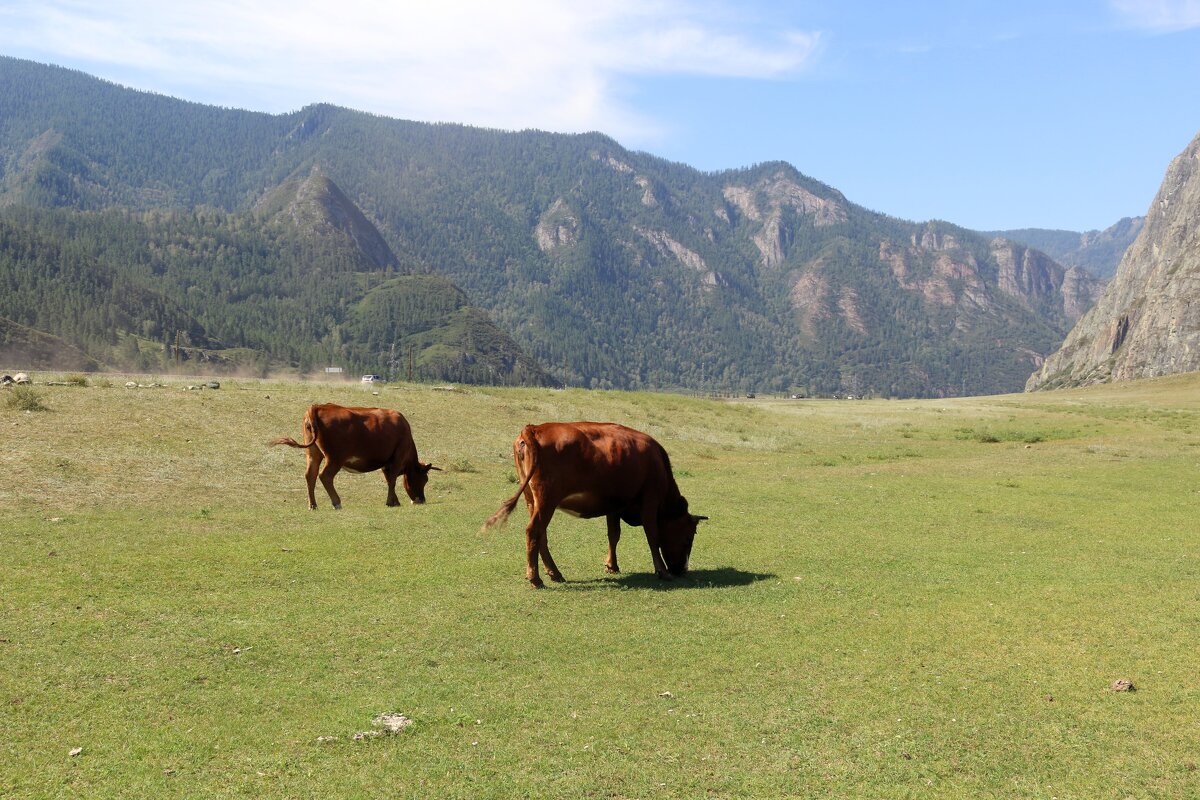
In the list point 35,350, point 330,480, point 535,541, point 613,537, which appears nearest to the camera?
point 535,541

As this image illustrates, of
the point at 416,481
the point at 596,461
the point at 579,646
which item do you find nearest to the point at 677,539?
the point at 596,461

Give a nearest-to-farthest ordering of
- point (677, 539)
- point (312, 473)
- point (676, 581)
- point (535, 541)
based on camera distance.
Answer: point (535, 541)
point (676, 581)
point (677, 539)
point (312, 473)

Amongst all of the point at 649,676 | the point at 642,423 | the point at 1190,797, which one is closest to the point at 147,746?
the point at 649,676

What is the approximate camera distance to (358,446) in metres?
25.6

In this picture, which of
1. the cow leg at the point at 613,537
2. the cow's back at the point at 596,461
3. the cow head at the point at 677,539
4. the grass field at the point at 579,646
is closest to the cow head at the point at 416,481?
the grass field at the point at 579,646

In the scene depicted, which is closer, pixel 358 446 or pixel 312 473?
pixel 312 473

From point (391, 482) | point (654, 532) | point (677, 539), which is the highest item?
point (654, 532)

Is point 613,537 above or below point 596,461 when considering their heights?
below

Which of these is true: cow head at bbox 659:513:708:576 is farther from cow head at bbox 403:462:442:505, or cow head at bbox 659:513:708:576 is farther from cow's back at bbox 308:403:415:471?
cow's back at bbox 308:403:415:471

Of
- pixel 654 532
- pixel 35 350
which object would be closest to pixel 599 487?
pixel 654 532

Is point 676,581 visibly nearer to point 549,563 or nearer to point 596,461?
point 549,563

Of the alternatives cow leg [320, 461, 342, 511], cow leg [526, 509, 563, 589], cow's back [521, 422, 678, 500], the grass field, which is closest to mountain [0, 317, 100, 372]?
the grass field

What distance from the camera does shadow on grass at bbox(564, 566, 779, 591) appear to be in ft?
52.9

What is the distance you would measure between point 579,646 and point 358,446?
1489 centimetres
